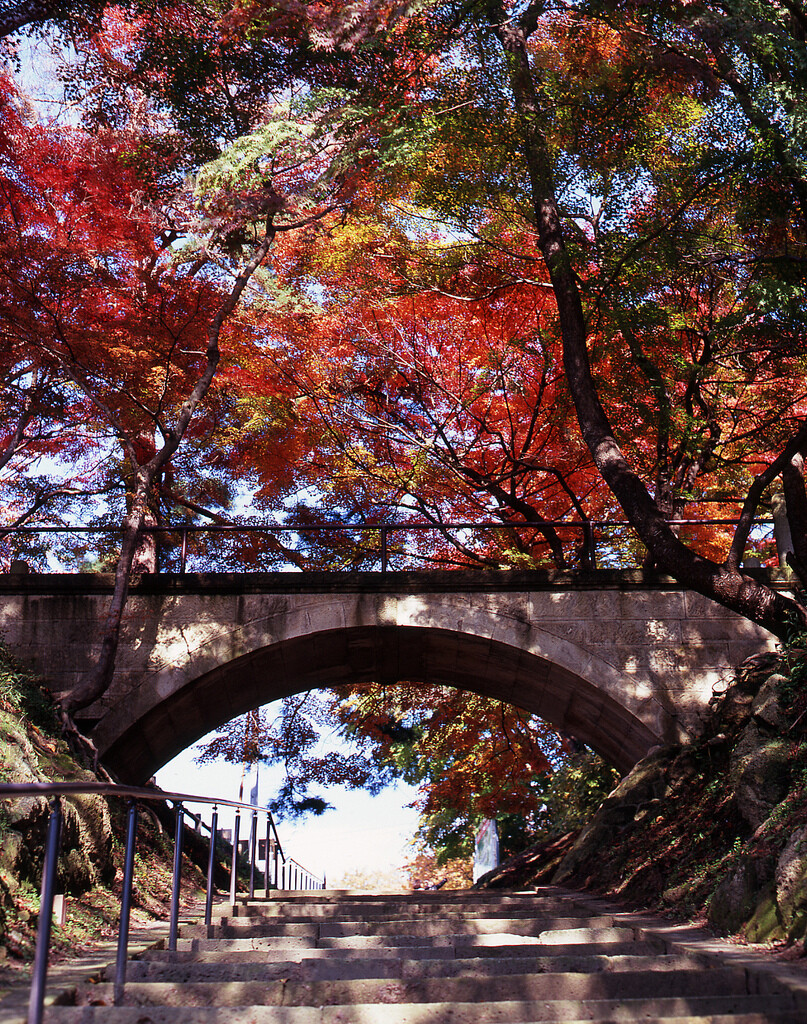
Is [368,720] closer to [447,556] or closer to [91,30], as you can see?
[447,556]

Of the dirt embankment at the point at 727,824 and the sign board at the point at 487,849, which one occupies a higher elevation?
the dirt embankment at the point at 727,824

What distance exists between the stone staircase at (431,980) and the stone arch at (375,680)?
4667 millimetres

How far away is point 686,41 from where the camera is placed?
8.42m

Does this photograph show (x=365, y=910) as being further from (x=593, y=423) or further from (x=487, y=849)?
(x=487, y=849)

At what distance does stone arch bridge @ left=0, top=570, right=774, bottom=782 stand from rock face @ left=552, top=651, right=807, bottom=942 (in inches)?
27.9

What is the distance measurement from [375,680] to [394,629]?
2279 mm

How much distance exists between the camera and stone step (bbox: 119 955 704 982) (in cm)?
396

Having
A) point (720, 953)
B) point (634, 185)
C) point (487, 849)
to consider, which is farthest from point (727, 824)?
point (487, 849)

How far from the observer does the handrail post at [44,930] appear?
2637 mm

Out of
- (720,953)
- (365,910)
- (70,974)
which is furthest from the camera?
(365,910)

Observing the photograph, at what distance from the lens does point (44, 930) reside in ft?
9.16

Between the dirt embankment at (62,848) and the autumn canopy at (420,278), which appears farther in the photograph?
the autumn canopy at (420,278)

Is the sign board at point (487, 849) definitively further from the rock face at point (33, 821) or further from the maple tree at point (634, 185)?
the rock face at point (33, 821)

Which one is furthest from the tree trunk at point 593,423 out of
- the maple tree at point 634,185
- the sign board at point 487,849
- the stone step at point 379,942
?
the sign board at point 487,849
